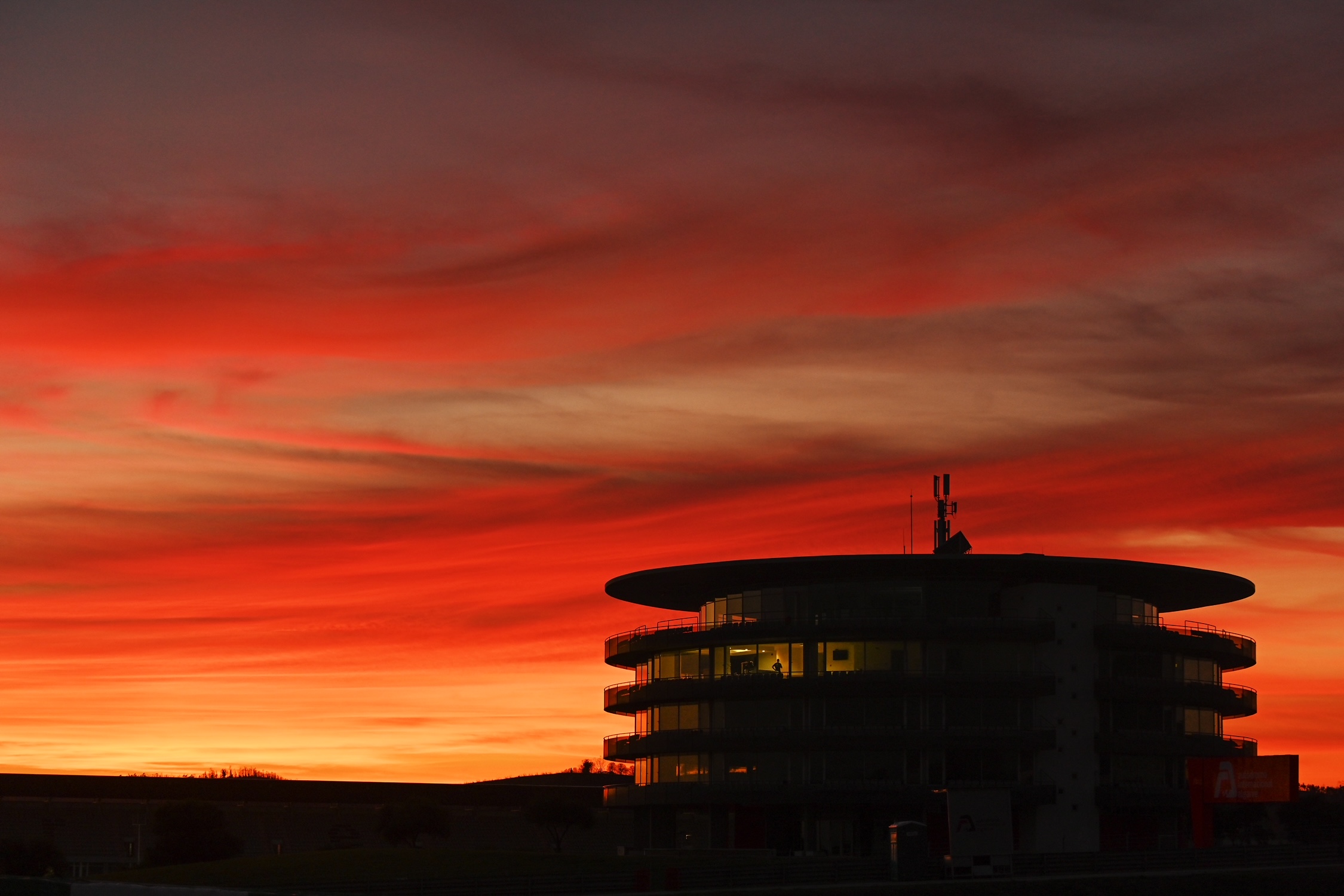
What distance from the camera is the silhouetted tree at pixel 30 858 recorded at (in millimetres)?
106250

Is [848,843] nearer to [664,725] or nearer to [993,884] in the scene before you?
[664,725]

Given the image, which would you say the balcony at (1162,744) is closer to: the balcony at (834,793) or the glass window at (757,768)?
the balcony at (834,793)

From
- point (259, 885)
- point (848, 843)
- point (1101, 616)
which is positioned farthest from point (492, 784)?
point (259, 885)

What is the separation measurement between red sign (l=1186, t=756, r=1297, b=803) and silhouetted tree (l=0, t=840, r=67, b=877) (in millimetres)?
68960

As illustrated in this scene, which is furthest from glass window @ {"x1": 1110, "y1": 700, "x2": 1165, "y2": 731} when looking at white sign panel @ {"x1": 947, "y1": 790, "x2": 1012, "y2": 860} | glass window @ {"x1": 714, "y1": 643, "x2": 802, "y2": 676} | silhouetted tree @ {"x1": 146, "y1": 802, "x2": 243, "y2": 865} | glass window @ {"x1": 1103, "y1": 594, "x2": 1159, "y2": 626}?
silhouetted tree @ {"x1": 146, "y1": 802, "x2": 243, "y2": 865}

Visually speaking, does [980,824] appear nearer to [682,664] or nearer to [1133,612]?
[682,664]

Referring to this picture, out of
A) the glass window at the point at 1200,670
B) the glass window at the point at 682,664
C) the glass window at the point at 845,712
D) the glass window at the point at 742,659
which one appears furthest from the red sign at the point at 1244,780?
the glass window at the point at 682,664

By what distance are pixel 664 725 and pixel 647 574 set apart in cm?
1026

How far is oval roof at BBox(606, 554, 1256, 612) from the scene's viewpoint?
106562 mm

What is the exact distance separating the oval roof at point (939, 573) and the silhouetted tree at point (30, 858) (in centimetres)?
4170

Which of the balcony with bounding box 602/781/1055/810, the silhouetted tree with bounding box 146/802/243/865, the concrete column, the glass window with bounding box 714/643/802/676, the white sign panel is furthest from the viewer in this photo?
the silhouetted tree with bounding box 146/802/243/865

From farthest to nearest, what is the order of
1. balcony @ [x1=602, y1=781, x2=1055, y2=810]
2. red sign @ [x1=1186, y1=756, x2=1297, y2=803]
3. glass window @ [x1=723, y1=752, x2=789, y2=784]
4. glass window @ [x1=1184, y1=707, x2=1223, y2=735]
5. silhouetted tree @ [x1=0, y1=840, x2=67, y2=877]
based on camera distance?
glass window @ [x1=1184, y1=707, x2=1223, y2=735], glass window @ [x1=723, y1=752, x2=789, y2=784], silhouetted tree @ [x1=0, y1=840, x2=67, y2=877], balcony @ [x1=602, y1=781, x2=1055, y2=810], red sign @ [x1=1186, y1=756, x2=1297, y2=803]

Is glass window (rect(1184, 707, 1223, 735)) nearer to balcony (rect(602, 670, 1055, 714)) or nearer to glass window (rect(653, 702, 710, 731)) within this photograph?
balcony (rect(602, 670, 1055, 714))

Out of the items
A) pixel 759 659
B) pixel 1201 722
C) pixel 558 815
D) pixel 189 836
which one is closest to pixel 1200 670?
pixel 1201 722
